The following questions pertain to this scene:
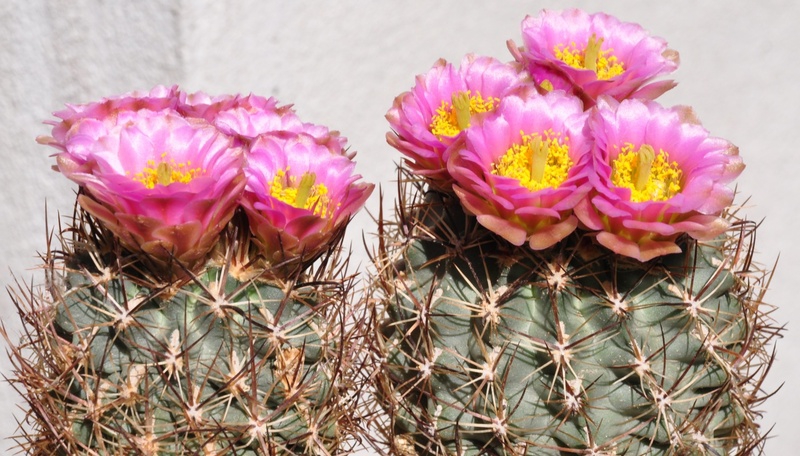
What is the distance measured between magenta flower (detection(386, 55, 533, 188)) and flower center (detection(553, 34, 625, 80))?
0.15 ft

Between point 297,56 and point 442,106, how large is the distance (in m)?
0.77

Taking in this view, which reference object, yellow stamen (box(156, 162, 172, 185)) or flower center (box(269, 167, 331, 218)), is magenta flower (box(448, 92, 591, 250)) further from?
yellow stamen (box(156, 162, 172, 185))

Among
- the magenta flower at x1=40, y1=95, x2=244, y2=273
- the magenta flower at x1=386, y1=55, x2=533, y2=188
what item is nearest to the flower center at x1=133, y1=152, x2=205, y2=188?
the magenta flower at x1=40, y1=95, x2=244, y2=273

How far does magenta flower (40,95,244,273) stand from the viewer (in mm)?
657

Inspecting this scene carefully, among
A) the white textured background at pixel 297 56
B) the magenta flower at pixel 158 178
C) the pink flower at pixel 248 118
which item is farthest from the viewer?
the white textured background at pixel 297 56

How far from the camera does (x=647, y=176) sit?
2.26 ft

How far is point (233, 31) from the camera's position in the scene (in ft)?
4.66

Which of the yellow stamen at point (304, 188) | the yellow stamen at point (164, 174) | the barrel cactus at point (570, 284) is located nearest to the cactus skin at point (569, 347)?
the barrel cactus at point (570, 284)

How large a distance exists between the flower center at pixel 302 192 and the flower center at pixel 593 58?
25 centimetres

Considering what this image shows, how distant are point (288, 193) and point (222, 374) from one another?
15 centimetres

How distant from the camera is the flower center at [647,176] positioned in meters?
0.70

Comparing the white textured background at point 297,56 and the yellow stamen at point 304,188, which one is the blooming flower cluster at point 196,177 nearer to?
the yellow stamen at point 304,188

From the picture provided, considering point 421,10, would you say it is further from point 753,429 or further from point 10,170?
point 753,429

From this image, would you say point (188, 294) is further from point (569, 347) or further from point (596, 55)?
point (596, 55)
